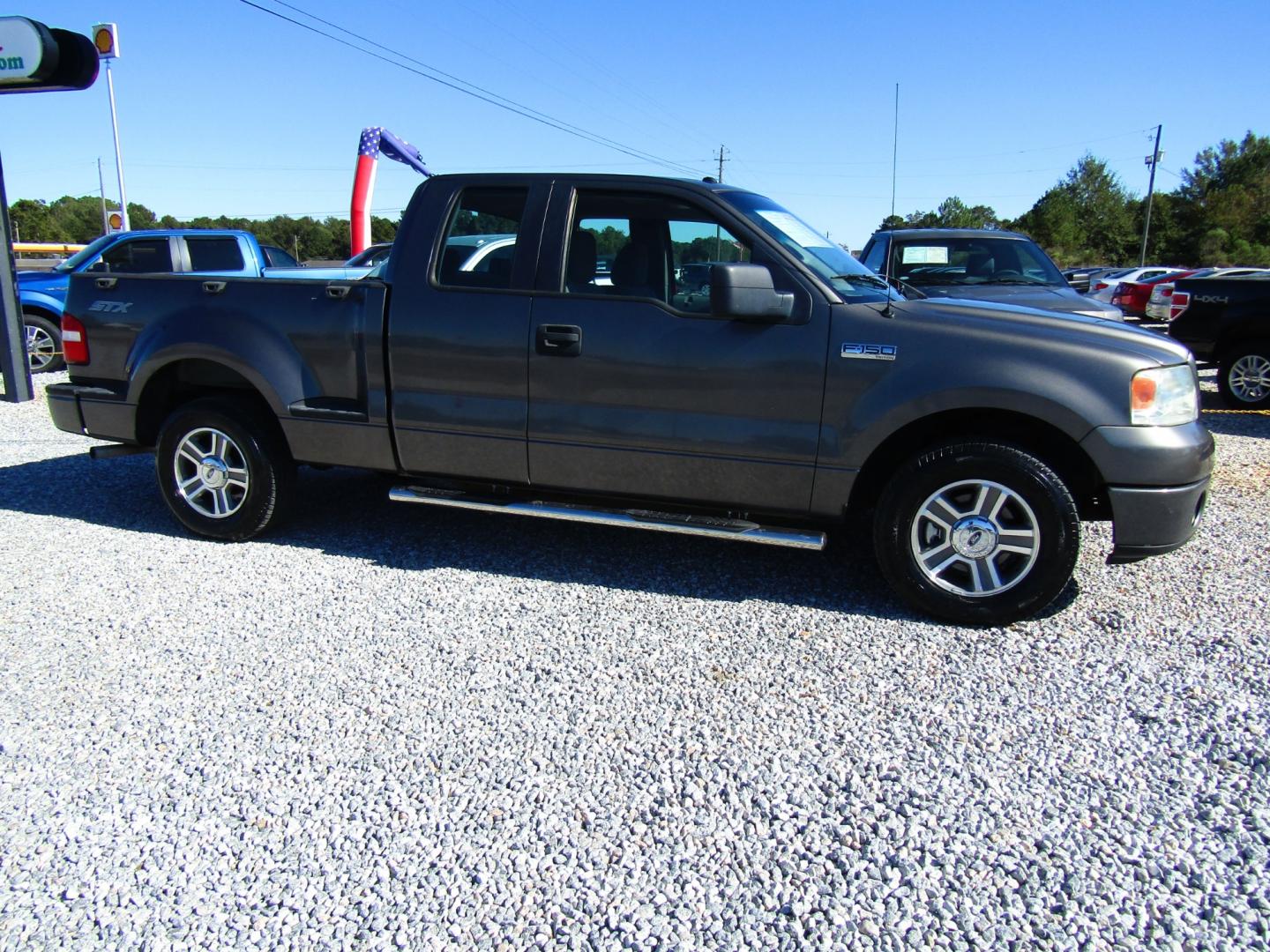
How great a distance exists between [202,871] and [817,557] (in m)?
3.42

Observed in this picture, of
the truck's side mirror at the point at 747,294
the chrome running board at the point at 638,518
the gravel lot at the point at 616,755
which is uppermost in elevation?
the truck's side mirror at the point at 747,294

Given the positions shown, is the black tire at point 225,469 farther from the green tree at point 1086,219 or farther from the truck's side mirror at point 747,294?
the green tree at point 1086,219

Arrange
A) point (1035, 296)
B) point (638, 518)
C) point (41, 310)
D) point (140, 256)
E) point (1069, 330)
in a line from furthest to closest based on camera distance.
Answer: point (41, 310) < point (140, 256) < point (1035, 296) < point (638, 518) < point (1069, 330)

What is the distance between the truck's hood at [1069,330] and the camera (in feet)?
12.5

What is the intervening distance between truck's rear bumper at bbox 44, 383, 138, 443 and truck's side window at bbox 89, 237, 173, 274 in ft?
20.6

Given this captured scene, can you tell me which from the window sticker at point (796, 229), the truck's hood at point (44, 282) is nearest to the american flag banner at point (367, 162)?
the truck's hood at point (44, 282)

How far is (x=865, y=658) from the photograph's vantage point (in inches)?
145

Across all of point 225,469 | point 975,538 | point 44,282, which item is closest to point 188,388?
point 225,469

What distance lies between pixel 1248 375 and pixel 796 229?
294 inches

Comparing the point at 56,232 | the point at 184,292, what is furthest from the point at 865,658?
the point at 56,232

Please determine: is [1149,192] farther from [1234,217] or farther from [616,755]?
[616,755]

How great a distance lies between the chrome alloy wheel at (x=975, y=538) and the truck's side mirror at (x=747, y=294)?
3.55ft

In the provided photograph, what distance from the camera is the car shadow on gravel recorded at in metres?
4.50

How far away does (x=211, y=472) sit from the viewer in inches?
200
